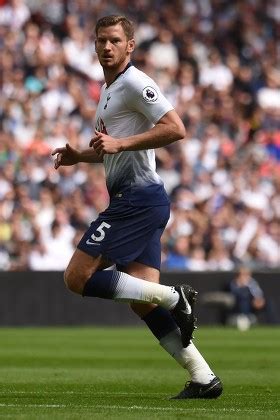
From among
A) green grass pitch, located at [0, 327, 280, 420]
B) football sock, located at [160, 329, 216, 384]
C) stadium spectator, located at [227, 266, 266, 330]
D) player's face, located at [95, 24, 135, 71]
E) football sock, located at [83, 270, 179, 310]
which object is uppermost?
player's face, located at [95, 24, 135, 71]

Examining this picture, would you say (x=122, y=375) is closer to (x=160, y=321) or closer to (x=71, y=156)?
(x=160, y=321)

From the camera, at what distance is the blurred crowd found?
20.9 m

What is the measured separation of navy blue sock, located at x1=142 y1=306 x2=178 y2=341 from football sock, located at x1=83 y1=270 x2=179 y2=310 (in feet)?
1.30

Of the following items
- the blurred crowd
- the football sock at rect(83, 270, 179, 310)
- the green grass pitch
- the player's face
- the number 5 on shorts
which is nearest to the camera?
the green grass pitch

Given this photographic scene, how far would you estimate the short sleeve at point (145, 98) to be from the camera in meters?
8.11

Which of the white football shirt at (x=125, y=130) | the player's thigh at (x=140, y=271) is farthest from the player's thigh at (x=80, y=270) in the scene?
the white football shirt at (x=125, y=130)

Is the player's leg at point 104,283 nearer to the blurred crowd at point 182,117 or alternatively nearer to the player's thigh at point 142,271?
the player's thigh at point 142,271

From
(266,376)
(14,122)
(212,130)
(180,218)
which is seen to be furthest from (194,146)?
(266,376)

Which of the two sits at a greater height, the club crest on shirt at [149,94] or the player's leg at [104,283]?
the club crest on shirt at [149,94]

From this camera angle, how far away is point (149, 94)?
8.13 m

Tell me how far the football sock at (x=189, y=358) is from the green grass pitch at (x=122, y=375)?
0.65 feet

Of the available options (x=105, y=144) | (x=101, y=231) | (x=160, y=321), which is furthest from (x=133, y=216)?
(x=160, y=321)

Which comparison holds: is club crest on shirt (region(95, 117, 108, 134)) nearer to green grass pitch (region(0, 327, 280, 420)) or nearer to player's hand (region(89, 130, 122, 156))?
player's hand (region(89, 130, 122, 156))

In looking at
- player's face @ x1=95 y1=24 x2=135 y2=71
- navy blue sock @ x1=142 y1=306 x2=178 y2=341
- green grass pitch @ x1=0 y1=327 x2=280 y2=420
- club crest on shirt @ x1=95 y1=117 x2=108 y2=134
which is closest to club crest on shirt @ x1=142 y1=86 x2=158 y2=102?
player's face @ x1=95 y1=24 x2=135 y2=71
